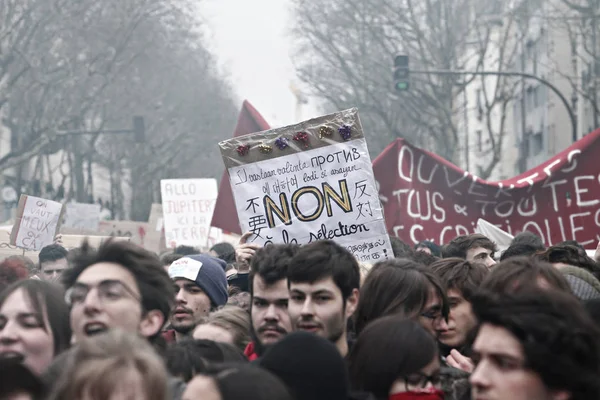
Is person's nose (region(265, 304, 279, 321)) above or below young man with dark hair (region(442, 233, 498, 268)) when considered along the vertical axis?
below

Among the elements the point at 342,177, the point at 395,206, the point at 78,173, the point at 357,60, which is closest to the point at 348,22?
the point at 357,60

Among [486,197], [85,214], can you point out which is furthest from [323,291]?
[85,214]

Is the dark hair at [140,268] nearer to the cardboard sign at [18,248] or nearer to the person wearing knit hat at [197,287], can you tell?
the person wearing knit hat at [197,287]

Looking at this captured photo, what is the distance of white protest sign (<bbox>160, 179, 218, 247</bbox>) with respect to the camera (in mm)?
19781

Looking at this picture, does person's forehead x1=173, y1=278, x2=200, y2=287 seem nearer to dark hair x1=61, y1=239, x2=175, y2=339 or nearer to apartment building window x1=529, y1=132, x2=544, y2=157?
dark hair x1=61, y1=239, x2=175, y2=339

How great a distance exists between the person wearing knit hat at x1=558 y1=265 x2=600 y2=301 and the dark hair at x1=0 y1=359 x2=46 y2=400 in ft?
9.48

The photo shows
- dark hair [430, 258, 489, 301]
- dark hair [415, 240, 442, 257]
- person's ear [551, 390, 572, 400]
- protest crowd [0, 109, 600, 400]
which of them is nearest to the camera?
person's ear [551, 390, 572, 400]

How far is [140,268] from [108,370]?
4.41 feet

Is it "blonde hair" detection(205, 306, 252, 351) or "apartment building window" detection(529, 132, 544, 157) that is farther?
"apartment building window" detection(529, 132, 544, 157)

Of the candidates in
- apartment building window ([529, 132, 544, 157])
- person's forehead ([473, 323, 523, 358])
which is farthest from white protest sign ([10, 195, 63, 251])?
apartment building window ([529, 132, 544, 157])

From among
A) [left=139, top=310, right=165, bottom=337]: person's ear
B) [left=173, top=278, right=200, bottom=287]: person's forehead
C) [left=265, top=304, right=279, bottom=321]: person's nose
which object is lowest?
[left=139, top=310, right=165, bottom=337]: person's ear

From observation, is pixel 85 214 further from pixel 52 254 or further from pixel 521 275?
pixel 521 275

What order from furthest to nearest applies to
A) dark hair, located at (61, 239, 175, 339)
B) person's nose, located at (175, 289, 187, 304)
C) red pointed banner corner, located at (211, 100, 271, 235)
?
red pointed banner corner, located at (211, 100, 271, 235), person's nose, located at (175, 289, 187, 304), dark hair, located at (61, 239, 175, 339)

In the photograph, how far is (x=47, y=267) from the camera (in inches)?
409
